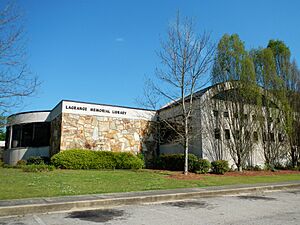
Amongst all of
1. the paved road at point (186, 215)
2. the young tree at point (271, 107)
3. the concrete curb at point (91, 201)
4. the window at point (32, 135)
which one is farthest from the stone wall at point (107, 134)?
the paved road at point (186, 215)

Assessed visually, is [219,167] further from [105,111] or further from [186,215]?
[186,215]

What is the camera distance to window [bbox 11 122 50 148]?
843 inches

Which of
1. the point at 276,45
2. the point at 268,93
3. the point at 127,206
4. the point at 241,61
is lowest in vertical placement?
the point at 127,206

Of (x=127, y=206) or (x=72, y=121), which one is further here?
(x=72, y=121)

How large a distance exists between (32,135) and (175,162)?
11.8 metres

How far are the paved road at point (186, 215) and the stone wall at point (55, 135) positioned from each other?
1305 centimetres

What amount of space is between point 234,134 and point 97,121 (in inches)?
388

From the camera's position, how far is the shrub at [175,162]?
16344mm

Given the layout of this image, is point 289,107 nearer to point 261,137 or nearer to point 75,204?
point 261,137

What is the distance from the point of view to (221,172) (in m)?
16.3

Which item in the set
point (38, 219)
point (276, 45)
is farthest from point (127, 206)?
point (276, 45)

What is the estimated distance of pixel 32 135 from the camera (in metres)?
21.6

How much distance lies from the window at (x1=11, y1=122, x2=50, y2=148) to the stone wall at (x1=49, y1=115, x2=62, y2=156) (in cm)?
91

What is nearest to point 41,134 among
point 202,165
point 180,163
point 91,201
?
point 180,163
